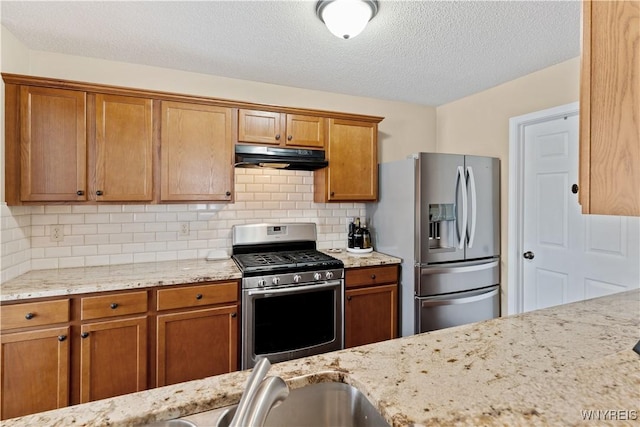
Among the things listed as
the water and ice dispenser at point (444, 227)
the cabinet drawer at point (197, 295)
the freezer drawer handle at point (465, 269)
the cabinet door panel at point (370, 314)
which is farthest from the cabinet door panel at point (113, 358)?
the water and ice dispenser at point (444, 227)

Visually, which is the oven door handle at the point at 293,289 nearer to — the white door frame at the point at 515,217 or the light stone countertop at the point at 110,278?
the light stone countertop at the point at 110,278

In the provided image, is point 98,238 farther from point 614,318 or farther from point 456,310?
point 614,318

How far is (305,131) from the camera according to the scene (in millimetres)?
2764

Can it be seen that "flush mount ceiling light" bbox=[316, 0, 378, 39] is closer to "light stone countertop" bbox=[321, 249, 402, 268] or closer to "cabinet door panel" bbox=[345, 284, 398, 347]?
"light stone countertop" bbox=[321, 249, 402, 268]

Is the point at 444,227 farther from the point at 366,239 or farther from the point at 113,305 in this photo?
the point at 113,305

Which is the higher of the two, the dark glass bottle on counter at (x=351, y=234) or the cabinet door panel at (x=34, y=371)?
the dark glass bottle on counter at (x=351, y=234)

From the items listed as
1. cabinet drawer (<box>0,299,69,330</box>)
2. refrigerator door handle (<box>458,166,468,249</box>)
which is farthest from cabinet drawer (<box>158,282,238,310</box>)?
refrigerator door handle (<box>458,166,468,249</box>)

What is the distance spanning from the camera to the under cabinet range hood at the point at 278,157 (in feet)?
8.25

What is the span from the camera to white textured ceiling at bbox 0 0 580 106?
1794 mm

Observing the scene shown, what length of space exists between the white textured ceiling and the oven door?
1.69 metres

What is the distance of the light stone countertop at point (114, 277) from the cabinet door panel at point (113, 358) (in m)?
0.23

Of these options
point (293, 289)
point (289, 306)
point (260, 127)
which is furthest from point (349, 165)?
point (289, 306)

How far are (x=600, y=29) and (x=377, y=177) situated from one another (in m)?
2.44

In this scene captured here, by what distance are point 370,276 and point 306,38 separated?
182cm
